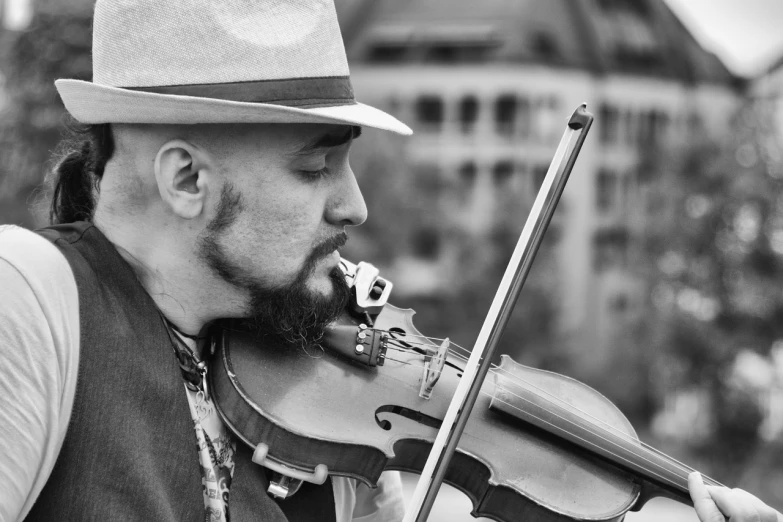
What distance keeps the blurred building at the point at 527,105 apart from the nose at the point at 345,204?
37321mm

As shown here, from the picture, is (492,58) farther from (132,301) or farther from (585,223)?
(132,301)

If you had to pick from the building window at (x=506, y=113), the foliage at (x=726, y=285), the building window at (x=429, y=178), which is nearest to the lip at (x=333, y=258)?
Answer: the foliage at (x=726, y=285)

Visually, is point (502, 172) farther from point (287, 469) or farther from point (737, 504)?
point (287, 469)

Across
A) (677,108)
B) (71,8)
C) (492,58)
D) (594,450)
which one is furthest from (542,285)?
(594,450)

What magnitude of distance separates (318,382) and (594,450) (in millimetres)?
701

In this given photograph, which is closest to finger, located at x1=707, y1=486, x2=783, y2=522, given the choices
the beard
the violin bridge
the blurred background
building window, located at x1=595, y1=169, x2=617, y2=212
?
the violin bridge

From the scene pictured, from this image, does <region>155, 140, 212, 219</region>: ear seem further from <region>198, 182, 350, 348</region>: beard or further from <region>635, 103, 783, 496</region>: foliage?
<region>635, 103, 783, 496</region>: foliage

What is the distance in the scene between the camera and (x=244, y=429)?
7.28ft

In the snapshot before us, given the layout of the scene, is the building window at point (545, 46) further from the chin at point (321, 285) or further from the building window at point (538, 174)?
the chin at point (321, 285)

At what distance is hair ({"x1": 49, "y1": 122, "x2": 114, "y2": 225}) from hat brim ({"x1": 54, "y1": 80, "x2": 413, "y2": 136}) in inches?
6.4

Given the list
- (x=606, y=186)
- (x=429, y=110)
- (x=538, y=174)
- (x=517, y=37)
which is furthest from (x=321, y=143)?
(x=606, y=186)

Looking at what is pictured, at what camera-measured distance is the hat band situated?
2.08 m

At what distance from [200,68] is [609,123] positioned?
1673 inches

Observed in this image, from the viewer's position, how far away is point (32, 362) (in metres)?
1.84
